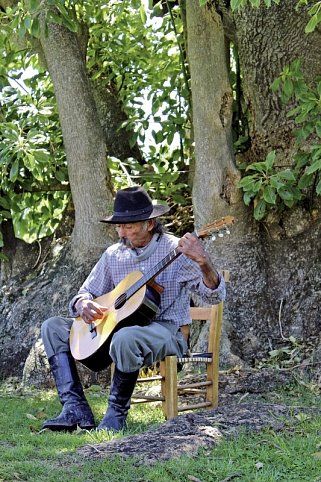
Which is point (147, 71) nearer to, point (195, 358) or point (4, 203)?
point (4, 203)

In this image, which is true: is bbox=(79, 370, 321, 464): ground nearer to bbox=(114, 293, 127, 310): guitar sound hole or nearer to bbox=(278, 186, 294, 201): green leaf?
bbox=(114, 293, 127, 310): guitar sound hole

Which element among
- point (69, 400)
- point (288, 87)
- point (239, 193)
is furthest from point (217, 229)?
point (239, 193)

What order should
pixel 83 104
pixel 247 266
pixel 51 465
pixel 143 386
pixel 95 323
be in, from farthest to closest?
pixel 83 104
pixel 247 266
pixel 143 386
pixel 95 323
pixel 51 465

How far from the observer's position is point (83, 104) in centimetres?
816

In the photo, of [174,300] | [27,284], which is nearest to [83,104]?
[27,284]

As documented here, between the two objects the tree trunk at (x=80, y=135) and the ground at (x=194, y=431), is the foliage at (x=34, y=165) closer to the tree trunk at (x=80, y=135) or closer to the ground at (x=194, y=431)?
the tree trunk at (x=80, y=135)

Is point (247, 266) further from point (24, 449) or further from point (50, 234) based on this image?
point (24, 449)

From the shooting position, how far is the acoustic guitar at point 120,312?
538 cm

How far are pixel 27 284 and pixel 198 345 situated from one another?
7.44 ft

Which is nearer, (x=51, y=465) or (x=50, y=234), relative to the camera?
(x=51, y=465)

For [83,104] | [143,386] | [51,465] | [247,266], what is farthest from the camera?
[83,104]

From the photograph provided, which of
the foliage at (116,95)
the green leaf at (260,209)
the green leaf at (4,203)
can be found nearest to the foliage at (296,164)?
the green leaf at (260,209)

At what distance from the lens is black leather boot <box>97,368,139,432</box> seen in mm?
5379

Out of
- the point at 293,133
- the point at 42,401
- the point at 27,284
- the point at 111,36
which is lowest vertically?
the point at 42,401
